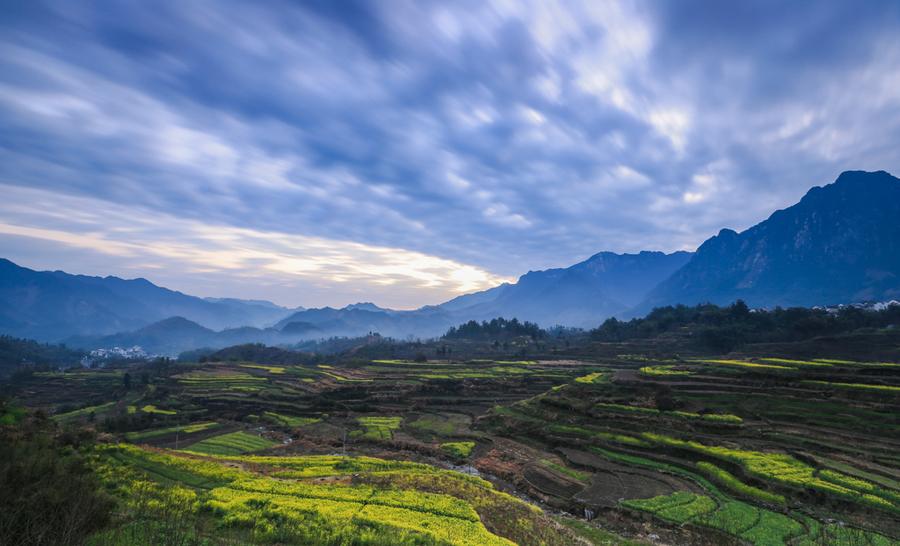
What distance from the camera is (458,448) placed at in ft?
153

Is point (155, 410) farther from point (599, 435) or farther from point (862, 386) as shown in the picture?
point (862, 386)

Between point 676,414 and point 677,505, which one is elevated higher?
point 676,414

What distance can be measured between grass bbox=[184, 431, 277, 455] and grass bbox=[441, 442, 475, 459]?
70.2ft

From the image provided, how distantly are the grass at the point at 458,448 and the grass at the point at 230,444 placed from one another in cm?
2140

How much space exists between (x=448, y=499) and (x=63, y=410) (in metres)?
80.7

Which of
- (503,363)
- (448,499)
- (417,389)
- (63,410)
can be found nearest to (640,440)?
(448,499)

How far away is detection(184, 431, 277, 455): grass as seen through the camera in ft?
156

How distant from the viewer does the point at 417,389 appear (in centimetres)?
8094

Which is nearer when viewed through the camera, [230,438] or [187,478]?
[187,478]

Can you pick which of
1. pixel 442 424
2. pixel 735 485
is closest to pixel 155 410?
pixel 442 424

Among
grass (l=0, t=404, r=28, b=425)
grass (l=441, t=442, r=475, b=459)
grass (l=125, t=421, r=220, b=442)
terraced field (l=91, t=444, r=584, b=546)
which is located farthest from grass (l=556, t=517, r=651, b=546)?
grass (l=125, t=421, r=220, b=442)

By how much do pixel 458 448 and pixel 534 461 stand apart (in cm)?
896

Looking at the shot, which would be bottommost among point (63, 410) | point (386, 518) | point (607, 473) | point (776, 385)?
point (63, 410)

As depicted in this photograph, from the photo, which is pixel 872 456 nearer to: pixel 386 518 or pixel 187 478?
pixel 386 518
